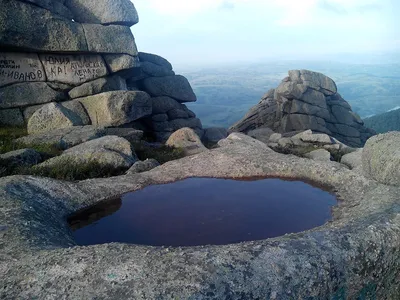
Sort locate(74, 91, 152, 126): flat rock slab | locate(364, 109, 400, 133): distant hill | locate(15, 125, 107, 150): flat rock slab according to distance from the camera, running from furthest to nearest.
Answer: locate(364, 109, 400, 133): distant hill < locate(74, 91, 152, 126): flat rock slab < locate(15, 125, 107, 150): flat rock slab

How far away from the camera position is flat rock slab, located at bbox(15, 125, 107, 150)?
17312mm

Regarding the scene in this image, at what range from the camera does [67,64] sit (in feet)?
92.9

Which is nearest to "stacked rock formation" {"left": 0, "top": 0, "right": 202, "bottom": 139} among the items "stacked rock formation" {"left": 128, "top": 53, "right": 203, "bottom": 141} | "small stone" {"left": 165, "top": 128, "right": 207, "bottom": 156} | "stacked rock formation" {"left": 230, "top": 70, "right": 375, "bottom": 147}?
"stacked rock formation" {"left": 128, "top": 53, "right": 203, "bottom": 141}

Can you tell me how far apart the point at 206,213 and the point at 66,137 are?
41.5ft

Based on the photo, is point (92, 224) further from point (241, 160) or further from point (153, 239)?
point (241, 160)

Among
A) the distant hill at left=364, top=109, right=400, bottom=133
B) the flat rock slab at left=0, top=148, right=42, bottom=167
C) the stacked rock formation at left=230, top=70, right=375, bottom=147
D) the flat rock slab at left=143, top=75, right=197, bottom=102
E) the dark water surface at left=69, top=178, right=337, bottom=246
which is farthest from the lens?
the distant hill at left=364, top=109, right=400, bottom=133

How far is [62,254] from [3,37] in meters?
24.0

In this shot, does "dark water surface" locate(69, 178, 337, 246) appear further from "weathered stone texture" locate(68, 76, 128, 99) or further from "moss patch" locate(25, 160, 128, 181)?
"weathered stone texture" locate(68, 76, 128, 99)

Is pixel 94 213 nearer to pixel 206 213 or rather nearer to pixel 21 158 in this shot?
pixel 206 213

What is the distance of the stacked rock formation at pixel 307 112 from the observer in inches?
1864

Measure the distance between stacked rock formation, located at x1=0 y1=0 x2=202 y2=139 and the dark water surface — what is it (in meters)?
15.6

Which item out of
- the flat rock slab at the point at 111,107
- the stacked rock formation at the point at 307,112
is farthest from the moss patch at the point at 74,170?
the stacked rock formation at the point at 307,112

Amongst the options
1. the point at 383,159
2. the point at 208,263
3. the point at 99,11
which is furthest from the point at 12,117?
the point at 208,263

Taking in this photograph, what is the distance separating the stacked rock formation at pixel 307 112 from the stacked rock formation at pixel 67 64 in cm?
2104
